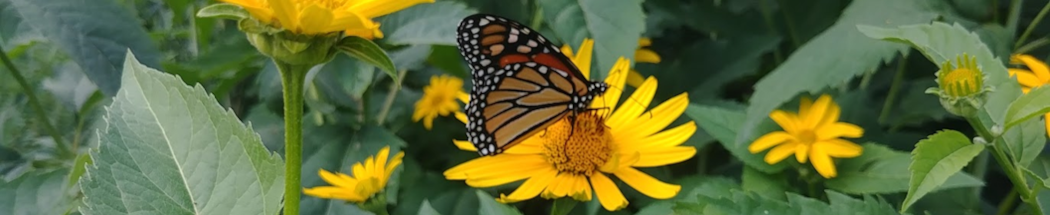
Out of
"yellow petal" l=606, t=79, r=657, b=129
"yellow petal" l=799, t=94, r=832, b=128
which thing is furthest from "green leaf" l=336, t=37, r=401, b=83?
"yellow petal" l=799, t=94, r=832, b=128

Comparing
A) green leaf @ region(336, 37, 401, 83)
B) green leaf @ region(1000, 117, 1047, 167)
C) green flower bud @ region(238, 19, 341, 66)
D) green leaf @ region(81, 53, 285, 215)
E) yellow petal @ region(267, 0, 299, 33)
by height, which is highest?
yellow petal @ region(267, 0, 299, 33)

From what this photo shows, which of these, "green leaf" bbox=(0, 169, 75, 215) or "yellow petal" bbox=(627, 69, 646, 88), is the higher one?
"green leaf" bbox=(0, 169, 75, 215)

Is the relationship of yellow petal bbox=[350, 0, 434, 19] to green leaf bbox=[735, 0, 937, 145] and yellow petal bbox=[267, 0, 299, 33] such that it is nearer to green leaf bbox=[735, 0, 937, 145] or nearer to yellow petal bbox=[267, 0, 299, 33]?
yellow petal bbox=[267, 0, 299, 33]

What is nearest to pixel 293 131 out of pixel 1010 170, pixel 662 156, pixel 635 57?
pixel 662 156

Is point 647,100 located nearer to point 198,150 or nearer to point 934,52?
point 934,52

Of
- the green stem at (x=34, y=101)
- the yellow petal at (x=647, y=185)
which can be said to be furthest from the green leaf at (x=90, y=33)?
the yellow petal at (x=647, y=185)

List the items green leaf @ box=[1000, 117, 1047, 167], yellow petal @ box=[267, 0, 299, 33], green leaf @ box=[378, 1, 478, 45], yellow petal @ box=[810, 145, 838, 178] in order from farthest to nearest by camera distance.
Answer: green leaf @ box=[378, 1, 478, 45]
yellow petal @ box=[810, 145, 838, 178]
green leaf @ box=[1000, 117, 1047, 167]
yellow petal @ box=[267, 0, 299, 33]

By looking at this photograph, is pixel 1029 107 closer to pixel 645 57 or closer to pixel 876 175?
pixel 876 175

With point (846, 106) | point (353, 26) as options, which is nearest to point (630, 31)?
point (846, 106)
